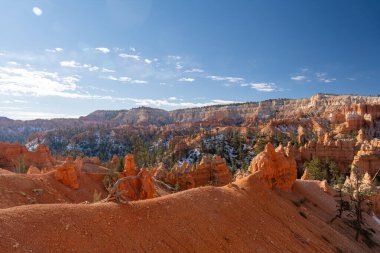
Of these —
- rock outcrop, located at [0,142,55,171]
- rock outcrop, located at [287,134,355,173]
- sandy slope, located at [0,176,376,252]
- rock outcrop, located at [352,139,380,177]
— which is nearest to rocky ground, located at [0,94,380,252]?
sandy slope, located at [0,176,376,252]

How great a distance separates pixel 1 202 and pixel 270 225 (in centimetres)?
1583

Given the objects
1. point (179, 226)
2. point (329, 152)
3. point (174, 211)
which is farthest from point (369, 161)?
point (179, 226)

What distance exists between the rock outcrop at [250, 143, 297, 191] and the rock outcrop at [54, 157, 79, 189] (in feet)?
51.0

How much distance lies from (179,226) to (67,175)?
18.1 m

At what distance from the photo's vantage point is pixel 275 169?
77.5ft

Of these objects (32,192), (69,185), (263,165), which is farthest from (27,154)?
(263,165)

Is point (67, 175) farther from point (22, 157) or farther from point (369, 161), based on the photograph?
point (369, 161)

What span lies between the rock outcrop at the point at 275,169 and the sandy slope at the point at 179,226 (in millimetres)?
1964

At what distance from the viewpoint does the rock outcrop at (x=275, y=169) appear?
22.8 m

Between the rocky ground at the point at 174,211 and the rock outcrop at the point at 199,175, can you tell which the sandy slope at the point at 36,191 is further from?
the rock outcrop at the point at 199,175

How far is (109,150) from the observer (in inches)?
4520

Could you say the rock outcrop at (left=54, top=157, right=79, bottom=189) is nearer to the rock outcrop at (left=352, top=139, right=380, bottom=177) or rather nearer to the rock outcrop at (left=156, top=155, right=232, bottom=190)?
the rock outcrop at (left=156, top=155, right=232, bottom=190)

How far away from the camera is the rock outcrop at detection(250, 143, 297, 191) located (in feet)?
74.9

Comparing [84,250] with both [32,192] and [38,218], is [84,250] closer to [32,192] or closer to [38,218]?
[38,218]
